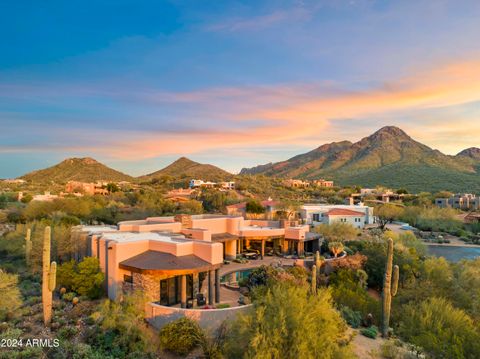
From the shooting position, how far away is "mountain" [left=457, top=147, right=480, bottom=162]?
135 meters

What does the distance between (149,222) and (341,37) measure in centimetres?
2090

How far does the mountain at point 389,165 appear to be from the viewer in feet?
333

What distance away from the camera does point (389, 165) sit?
123 metres

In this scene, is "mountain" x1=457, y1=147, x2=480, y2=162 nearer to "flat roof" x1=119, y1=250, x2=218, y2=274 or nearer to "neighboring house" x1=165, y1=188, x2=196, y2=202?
"neighboring house" x1=165, y1=188, x2=196, y2=202

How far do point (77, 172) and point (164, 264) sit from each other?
11182cm

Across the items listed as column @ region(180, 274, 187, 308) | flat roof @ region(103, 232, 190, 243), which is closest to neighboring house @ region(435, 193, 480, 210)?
flat roof @ region(103, 232, 190, 243)

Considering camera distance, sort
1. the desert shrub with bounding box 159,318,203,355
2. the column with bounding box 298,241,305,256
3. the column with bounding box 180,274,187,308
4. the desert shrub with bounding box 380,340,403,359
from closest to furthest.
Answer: the desert shrub with bounding box 159,318,203,355 < the desert shrub with bounding box 380,340,403,359 < the column with bounding box 180,274,187,308 < the column with bounding box 298,241,305,256

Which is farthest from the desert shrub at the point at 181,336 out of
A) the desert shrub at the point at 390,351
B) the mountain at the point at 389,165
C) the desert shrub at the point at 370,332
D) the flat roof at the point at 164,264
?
the mountain at the point at 389,165

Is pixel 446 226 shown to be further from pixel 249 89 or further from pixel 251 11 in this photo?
pixel 251 11

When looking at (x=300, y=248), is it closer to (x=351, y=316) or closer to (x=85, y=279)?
(x=351, y=316)

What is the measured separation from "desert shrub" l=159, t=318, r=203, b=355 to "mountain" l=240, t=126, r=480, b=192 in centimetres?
9359

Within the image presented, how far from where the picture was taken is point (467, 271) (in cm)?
2141

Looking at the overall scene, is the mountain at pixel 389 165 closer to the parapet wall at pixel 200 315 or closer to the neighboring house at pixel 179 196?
the neighboring house at pixel 179 196


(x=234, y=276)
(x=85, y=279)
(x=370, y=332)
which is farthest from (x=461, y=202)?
(x=85, y=279)
